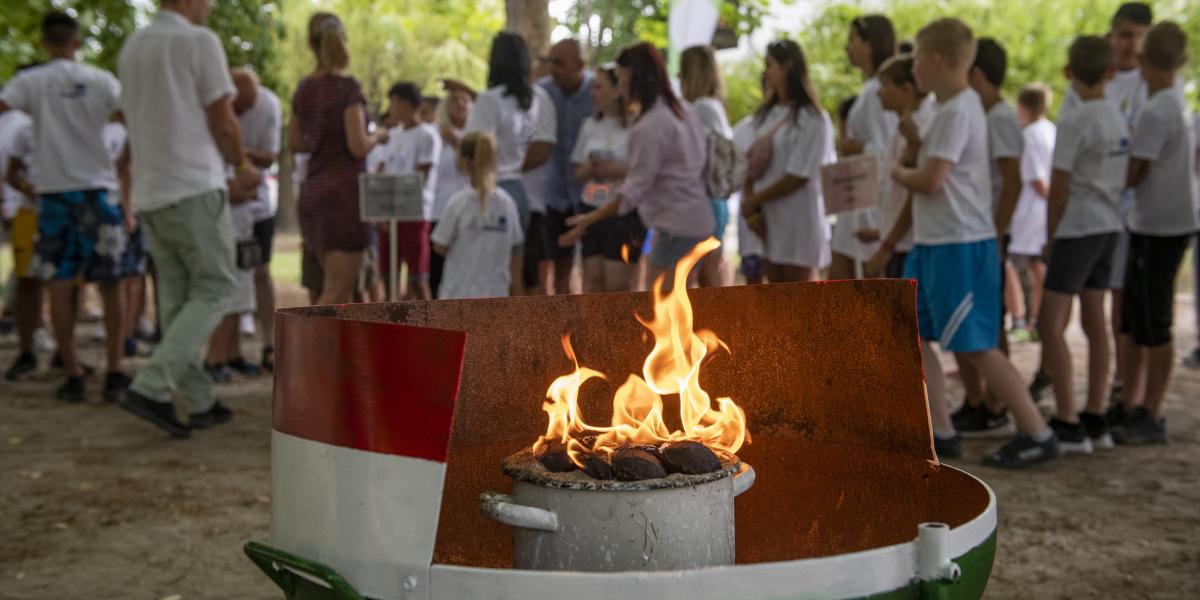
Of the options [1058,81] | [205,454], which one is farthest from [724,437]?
[1058,81]

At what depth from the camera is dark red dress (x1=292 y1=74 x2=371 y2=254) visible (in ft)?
22.2

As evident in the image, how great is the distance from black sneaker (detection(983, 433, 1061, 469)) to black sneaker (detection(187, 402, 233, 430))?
13.1ft

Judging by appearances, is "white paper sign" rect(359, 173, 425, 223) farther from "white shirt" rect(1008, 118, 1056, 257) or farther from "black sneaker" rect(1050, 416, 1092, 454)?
"white shirt" rect(1008, 118, 1056, 257)

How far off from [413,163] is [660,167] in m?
3.75

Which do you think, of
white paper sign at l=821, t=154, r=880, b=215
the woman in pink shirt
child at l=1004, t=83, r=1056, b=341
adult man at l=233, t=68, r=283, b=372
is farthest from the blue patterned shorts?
child at l=1004, t=83, r=1056, b=341

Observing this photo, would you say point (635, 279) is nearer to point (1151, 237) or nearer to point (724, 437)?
point (1151, 237)

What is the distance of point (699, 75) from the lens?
6.94m

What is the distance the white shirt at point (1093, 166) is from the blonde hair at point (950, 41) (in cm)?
82

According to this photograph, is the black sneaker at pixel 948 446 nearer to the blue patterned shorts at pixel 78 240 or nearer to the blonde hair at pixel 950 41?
the blonde hair at pixel 950 41

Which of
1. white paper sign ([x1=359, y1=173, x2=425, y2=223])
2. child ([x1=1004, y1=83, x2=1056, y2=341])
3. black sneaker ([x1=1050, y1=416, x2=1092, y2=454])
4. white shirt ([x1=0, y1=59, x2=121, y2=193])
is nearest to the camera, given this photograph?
black sneaker ([x1=1050, y1=416, x2=1092, y2=454])

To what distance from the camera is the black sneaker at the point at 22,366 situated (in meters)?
7.60

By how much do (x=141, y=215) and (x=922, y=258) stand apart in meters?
3.90

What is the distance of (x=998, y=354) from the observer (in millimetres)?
4883

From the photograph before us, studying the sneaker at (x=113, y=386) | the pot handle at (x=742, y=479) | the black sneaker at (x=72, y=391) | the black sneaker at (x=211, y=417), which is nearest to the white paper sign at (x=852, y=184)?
the pot handle at (x=742, y=479)
